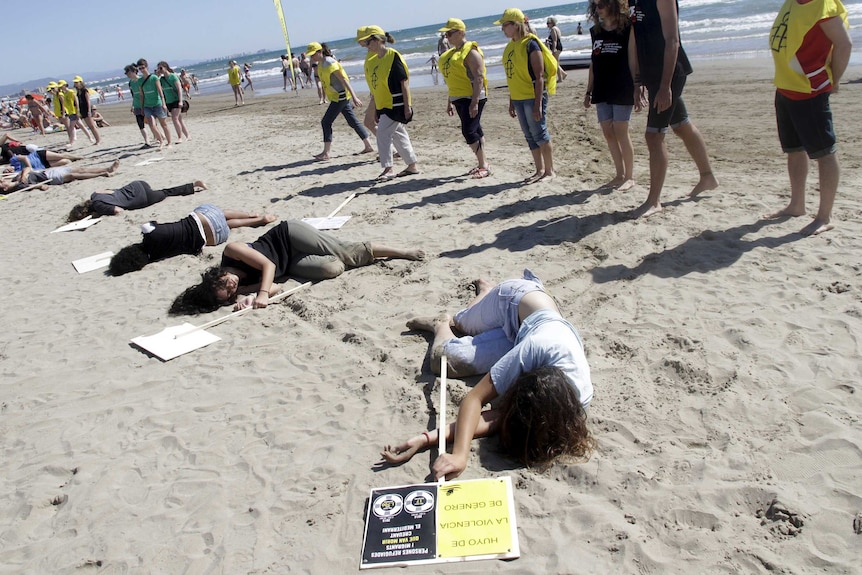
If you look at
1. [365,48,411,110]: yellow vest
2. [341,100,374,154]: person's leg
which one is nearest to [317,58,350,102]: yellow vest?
[341,100,374,154]: person's leg

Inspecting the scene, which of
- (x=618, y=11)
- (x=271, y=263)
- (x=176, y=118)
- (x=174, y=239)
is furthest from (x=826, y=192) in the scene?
(x=176, y=118)

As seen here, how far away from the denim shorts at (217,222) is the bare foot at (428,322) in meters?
3.16

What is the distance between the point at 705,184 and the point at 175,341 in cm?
478

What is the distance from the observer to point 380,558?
2350 millimetres

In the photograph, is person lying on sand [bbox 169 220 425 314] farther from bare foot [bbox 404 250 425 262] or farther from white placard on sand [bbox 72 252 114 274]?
white placard on sand [bbox 72 252 114 274]

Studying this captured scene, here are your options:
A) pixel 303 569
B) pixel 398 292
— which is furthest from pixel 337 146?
pixel 303 569

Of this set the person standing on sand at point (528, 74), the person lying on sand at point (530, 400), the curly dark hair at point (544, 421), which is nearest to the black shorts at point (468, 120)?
the person standing on sand at point (528, 74)

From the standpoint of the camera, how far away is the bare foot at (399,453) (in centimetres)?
282

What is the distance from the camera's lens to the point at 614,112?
567 centimetres

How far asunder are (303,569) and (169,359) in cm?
→ 224

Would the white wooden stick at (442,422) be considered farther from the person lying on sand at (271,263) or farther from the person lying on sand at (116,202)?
the person lying on sand at (116,202)

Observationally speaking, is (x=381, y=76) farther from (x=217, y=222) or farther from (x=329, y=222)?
(x=217, y=222)

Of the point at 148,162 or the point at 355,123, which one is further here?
the point at 148,162

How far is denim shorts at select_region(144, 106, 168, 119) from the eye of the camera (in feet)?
41.1
